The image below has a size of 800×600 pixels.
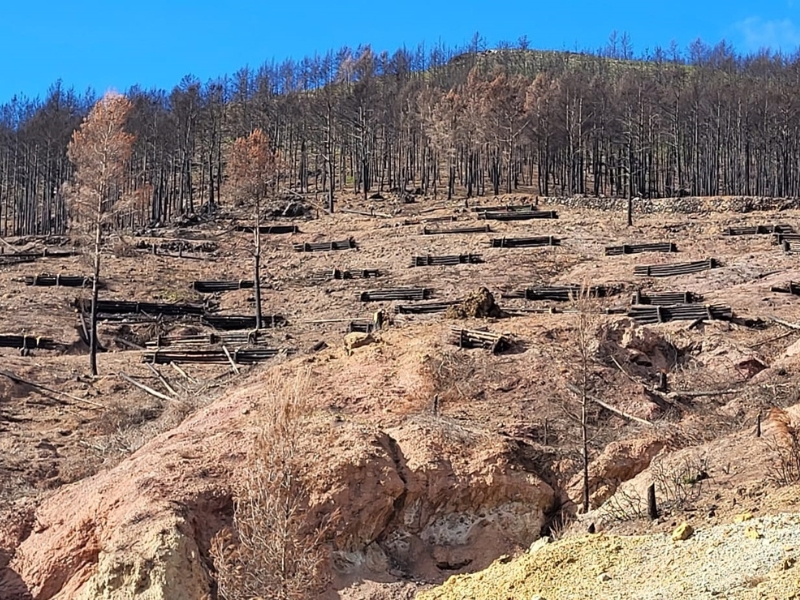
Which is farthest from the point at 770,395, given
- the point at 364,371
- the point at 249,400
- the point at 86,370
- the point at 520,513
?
the point at 86,370

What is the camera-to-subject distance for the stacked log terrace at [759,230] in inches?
1854

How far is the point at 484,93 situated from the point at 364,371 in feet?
191

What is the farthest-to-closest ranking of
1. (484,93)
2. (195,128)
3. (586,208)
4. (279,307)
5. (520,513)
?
(195,128)
(484,93)
(586,208)
(279,307)
(520,513)

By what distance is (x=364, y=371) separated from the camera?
19266 mm

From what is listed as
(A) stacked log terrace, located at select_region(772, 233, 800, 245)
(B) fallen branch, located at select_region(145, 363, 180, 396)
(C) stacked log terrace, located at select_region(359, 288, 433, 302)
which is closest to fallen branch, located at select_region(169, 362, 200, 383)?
(B) fallen branch, located at select_region(145, 363, 180, 396)

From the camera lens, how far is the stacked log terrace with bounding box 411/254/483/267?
46.7m

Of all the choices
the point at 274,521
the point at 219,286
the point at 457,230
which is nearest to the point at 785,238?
the point at 457,230

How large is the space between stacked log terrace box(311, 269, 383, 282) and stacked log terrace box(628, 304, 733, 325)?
1804 centimetres

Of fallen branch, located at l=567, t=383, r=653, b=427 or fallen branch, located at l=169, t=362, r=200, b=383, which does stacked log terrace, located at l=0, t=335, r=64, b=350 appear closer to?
fallen branch, located at l=169, t=362, r=200, b=383

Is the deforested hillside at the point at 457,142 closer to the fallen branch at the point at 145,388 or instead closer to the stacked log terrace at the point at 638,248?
the stacked log terrace at the point at 638,248

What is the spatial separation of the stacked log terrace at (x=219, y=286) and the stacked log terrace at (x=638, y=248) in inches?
706

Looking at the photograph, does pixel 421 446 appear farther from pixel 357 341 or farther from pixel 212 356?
pixel 212 356

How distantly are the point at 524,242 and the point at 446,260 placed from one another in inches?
199

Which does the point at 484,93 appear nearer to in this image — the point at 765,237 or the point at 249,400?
the point at 765,237
